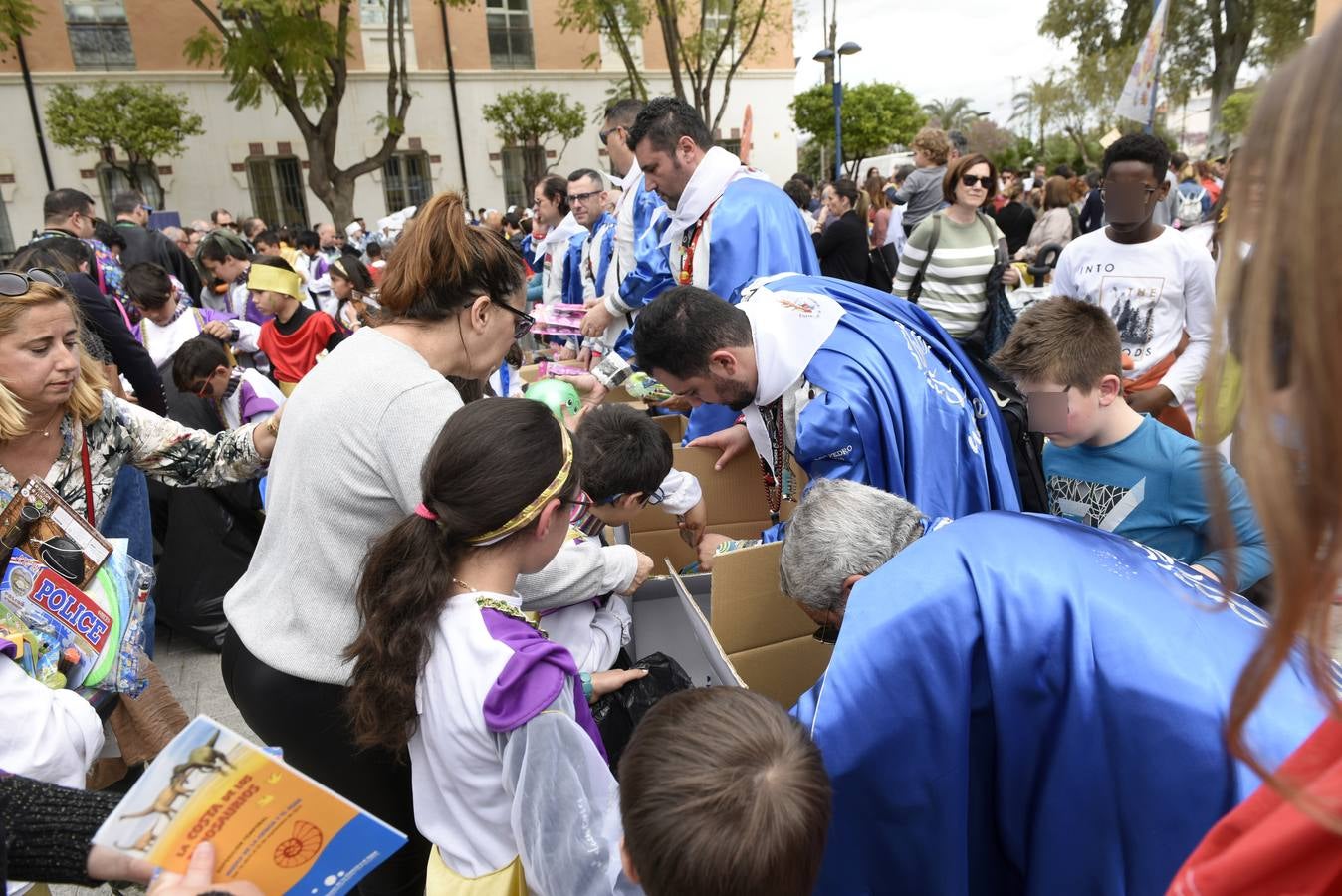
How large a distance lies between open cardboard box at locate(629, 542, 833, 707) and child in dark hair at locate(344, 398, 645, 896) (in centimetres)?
53

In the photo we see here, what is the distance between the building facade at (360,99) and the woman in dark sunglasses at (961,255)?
21.8 meters

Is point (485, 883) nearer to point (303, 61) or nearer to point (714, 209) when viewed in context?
point (714, 209)

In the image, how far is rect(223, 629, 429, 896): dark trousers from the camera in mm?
1774

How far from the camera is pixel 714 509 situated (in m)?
3.11

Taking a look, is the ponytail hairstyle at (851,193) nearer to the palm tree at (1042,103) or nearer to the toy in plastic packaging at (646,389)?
the toy in plastic packaging at (646,389)

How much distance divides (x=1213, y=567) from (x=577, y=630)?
158 cm

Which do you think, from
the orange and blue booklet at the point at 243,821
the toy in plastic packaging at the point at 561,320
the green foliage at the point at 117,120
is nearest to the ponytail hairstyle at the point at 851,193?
the toy in plastic packaging at the point at 561,320

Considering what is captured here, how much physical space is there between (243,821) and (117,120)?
2455 cm

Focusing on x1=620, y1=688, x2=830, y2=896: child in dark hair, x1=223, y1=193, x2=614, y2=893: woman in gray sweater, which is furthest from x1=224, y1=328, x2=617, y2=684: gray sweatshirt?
x1=620, y1=688, x2=830, y2=896: child in dark hair

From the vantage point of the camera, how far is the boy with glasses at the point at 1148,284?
10.9 feet

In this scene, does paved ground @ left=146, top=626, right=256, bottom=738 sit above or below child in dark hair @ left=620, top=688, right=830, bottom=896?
below

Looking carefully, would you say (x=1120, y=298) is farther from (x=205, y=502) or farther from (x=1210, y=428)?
(x=205, y=502)

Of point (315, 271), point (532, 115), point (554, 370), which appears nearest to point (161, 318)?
point (554, 370)

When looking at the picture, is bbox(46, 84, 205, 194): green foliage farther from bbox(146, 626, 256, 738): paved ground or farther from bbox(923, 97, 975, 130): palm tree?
bbox(923, 97, 975, 130): palm tree
